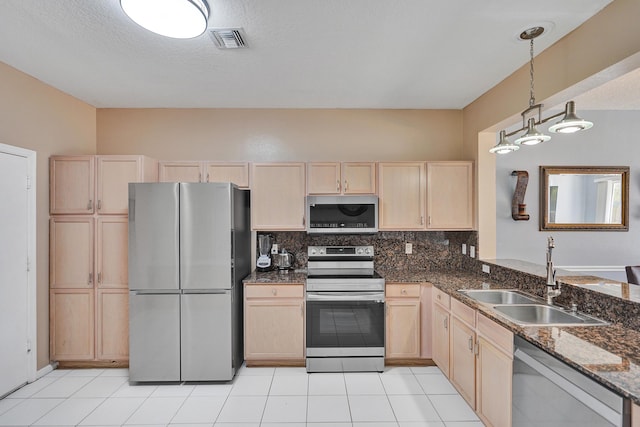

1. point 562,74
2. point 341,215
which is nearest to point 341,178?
point 341,215

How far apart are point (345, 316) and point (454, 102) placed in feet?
8.12

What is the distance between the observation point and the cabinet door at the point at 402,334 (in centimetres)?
308

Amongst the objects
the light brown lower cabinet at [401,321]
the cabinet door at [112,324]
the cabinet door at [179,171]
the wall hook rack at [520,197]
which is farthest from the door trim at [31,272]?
the wall hook rack at [520,197]

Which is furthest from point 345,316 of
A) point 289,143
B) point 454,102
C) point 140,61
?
point 140,61

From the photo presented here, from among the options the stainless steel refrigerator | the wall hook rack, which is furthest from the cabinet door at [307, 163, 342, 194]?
the wall hook rack

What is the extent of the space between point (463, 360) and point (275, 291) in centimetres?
168

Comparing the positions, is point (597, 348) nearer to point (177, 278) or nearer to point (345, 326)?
point (345, 326)

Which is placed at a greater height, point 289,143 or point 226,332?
point 289,143

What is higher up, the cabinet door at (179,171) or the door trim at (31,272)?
the cabinet door at (179,171)

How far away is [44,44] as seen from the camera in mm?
2240

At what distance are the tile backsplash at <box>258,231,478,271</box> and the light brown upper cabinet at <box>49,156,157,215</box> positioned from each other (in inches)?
59.6

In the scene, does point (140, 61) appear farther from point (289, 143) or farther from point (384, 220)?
point (384, 220)

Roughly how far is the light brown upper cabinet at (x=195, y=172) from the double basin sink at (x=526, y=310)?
2429 millimetres

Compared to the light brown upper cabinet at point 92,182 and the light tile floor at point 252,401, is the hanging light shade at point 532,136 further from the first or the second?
the light brown upper cabinet at point 92,182
